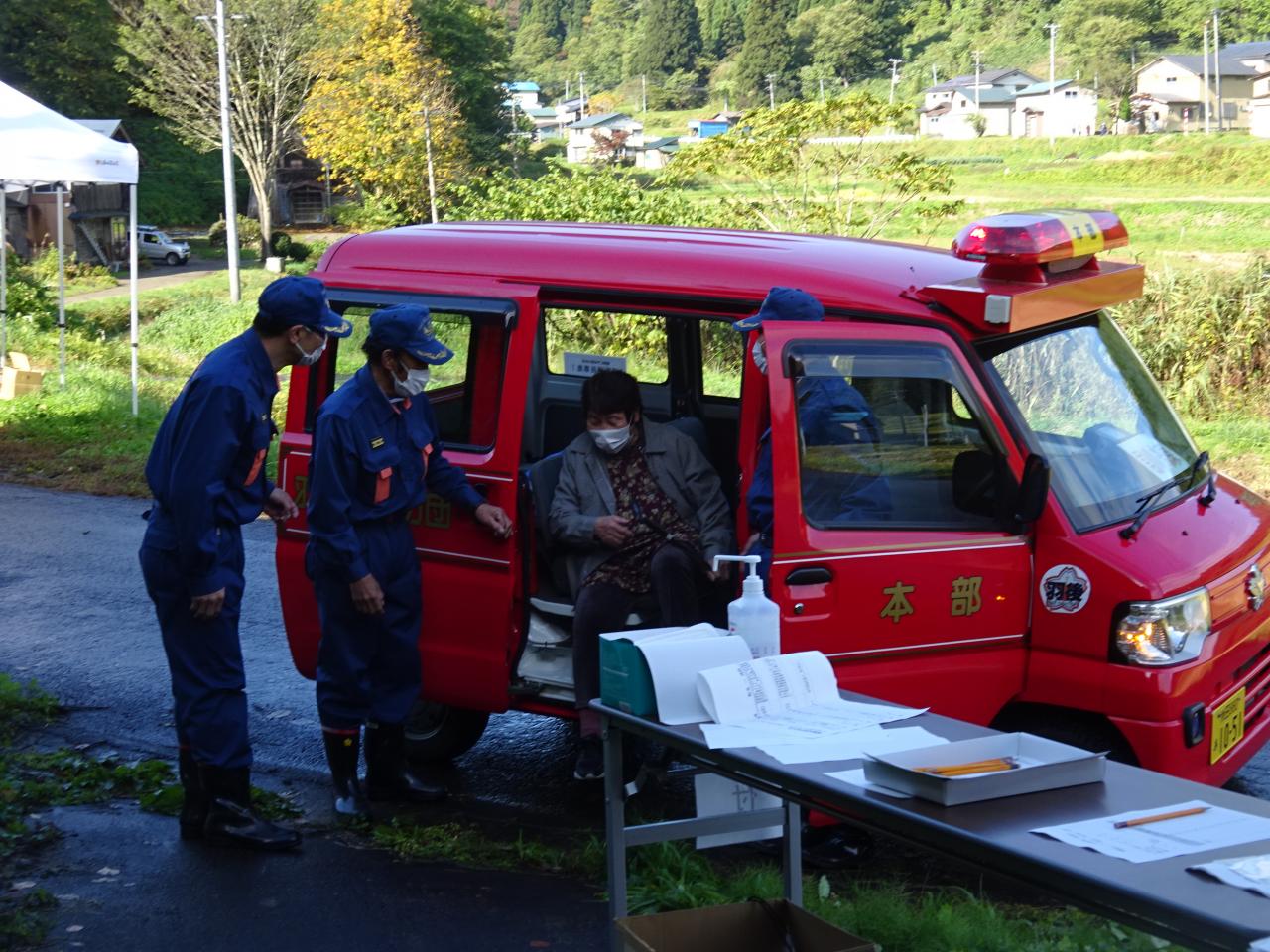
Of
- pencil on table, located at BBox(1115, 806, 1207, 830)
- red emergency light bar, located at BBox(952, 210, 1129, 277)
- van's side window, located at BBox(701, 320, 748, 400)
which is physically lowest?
pencil on table, located at BBox(1115, 806, 1207, 830)

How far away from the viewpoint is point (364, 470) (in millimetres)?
5336

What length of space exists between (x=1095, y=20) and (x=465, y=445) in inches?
5068

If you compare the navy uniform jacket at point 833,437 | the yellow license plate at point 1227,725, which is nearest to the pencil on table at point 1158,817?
the navy uniform jacket at point 833,437

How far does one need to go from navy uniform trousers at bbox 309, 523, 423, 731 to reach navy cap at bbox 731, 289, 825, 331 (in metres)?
1.54

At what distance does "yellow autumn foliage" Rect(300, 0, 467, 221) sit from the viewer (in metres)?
57.1

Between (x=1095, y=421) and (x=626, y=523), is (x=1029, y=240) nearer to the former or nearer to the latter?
(x=1095, y=421)

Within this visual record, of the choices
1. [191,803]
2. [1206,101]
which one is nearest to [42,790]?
[191,803]

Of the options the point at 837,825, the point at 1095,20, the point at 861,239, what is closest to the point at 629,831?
the point at 837,825

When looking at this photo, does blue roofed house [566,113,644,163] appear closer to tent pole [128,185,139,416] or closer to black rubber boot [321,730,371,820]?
tent pole [128,185,139,416]

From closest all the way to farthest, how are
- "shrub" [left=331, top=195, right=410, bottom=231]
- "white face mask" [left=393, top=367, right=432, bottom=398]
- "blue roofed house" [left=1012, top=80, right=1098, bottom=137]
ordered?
1. "white face mask" [left=393, top=367, right=432, bottom=398]
2. "shrub" [left=331, top=195, right=410, bottom=231]
3. "blue roofed house" [left=1012, top=80, right=1098, bottom=137]

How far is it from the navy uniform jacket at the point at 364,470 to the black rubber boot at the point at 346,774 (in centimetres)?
72

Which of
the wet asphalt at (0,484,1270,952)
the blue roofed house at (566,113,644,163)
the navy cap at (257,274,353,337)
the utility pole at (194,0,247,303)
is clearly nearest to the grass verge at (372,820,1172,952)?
the wet asphalt at (0,484,1270,952)

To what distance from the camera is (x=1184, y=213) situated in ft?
164

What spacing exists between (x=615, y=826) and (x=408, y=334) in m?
2.24
